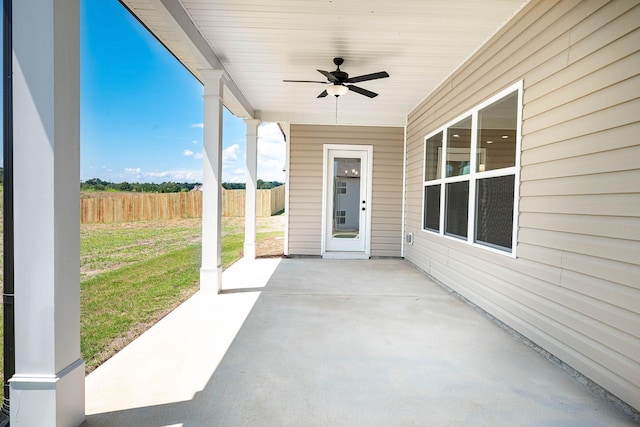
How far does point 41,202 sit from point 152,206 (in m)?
8.27

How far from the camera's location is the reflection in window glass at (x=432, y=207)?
5.08m

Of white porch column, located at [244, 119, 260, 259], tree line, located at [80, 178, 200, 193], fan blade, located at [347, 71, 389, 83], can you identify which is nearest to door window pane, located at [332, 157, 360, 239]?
white porch column, located at [244, 119, 260, 259]

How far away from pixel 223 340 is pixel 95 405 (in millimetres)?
998

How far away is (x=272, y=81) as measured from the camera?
492 cm

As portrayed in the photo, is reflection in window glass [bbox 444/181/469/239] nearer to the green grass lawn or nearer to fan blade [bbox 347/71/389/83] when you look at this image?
fan blade [bbox 347/71/389/83]

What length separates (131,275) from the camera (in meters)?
5.33

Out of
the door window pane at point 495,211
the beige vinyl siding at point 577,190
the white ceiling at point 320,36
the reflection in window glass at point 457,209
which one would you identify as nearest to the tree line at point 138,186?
the white ceiling at point 320,36

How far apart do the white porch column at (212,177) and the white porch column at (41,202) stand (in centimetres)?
243

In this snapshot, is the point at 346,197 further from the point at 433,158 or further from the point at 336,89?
the point at 336,89

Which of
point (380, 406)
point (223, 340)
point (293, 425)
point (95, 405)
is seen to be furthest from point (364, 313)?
point (95, 405)

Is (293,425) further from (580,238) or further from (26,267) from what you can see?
(580,238)

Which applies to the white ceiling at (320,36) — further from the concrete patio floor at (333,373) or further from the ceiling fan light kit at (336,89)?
the concrete patio floor at (333,373)

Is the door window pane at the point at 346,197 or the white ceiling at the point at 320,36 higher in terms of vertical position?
the white ceiling at the point at 320,36

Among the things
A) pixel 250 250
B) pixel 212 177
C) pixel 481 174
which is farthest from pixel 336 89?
pixel 250 250
